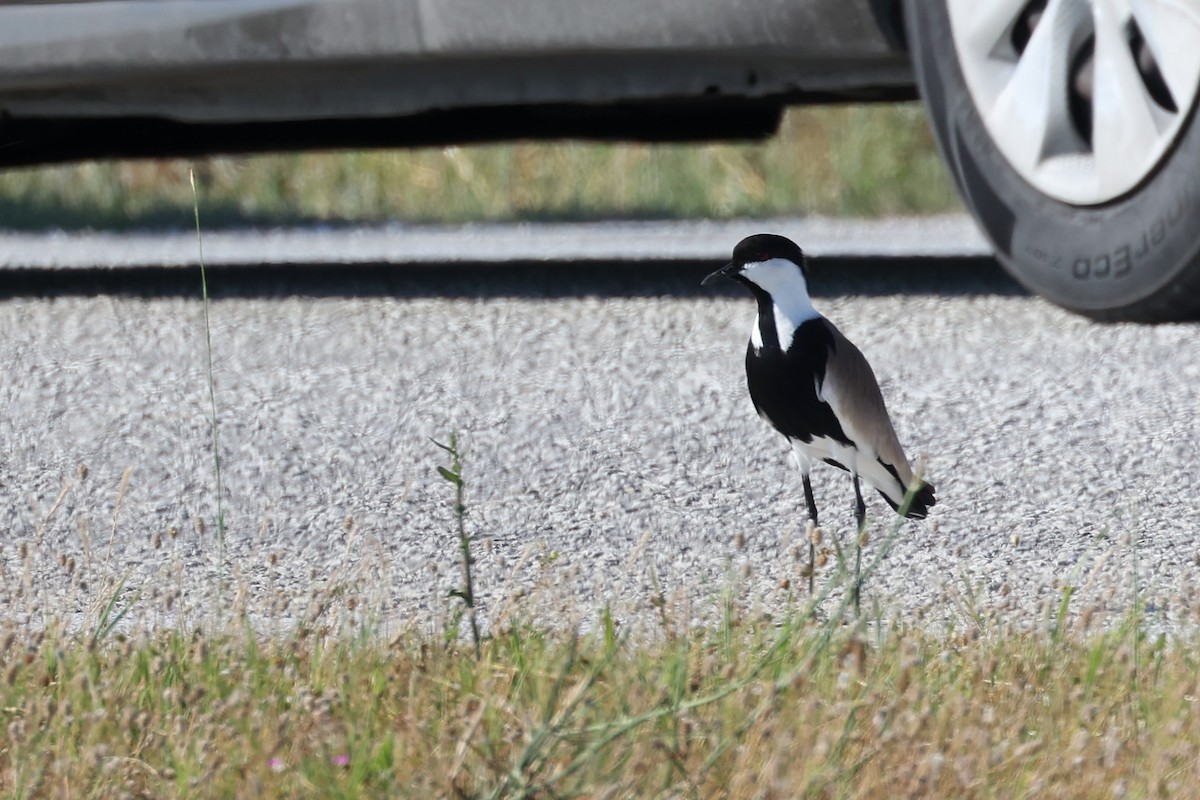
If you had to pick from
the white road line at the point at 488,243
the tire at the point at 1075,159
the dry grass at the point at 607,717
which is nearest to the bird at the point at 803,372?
the dry grass at the point at 607,717

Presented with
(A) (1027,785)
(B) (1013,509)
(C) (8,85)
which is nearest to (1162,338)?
(B) (1013,509)

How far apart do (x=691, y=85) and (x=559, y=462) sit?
147 cm

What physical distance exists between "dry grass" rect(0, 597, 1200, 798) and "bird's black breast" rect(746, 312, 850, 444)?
0.75ft

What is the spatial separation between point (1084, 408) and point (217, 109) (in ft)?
7.79

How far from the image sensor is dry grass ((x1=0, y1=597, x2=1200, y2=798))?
171 centimetres

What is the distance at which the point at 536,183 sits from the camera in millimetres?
8672

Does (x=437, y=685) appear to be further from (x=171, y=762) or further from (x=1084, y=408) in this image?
(x=1084, y=408)

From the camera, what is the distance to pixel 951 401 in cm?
331

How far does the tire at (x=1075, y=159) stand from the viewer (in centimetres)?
322

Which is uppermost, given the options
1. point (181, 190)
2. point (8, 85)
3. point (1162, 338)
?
point (8, 85)

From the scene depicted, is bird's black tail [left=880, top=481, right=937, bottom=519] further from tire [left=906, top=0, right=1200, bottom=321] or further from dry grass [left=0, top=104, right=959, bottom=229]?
dry grass [left=0, top=104, right=959, bottom=229]

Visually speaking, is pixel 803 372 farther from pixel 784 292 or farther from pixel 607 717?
pixel 607 717

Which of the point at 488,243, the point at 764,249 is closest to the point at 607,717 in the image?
the point at 764,249

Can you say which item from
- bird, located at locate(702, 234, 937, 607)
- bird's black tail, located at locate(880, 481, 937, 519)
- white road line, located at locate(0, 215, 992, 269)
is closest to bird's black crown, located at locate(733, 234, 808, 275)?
bird, located at locate(702, 234, 937, 607)
